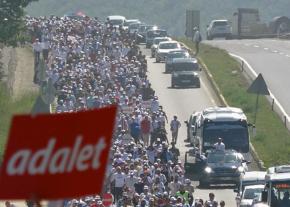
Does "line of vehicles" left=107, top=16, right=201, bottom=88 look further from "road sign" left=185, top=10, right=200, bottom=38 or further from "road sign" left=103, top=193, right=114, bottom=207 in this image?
"road sign" left=103, top=193, right=114, bottom=207

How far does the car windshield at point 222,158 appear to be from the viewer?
3966 cm

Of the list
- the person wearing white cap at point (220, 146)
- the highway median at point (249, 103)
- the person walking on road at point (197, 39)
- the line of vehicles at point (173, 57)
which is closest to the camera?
the person wearing white cap at point (220, 146)

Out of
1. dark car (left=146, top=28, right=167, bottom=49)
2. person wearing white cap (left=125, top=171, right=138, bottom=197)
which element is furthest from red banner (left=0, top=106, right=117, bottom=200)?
dark car (left=146, top=28, right=167, bottom=49)

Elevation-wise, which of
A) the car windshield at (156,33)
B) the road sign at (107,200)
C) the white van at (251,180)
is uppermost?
the road sign at (107,200)

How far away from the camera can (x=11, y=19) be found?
56625 mm

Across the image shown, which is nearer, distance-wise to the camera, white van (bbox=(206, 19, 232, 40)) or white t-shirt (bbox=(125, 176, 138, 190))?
white t-shirt (bbox=(125, 176, 138, 190))

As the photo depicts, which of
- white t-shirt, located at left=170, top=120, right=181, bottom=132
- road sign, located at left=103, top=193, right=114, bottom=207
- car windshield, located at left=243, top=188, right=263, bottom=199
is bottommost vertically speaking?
white t-shirt, located at left=170, top=120, right=181, bottom=132

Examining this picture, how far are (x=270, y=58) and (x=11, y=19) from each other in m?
22.0

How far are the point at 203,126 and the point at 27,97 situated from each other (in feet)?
40.7

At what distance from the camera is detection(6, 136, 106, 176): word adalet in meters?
8.36

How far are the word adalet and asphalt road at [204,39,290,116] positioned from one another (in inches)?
1817

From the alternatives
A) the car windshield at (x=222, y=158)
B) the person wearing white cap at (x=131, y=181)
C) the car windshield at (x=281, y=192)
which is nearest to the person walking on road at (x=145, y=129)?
the car windshield at (x=222, y=158)

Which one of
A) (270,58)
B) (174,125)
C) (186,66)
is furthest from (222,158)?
(270,58)

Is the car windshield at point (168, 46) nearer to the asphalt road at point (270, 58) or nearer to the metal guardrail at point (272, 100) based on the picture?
the metal guardrail at point (272, 100)
